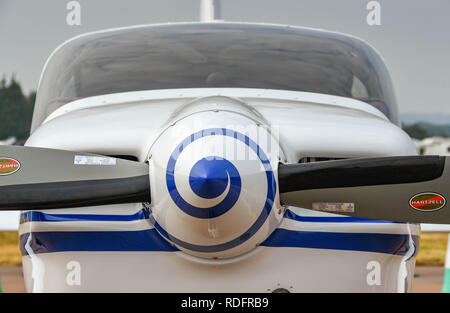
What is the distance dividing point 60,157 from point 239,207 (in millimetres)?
625

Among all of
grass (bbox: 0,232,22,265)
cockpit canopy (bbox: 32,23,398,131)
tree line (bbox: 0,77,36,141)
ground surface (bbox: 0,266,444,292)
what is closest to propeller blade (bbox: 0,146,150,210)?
cockpit canopy (bbox: 32,23,398,131)

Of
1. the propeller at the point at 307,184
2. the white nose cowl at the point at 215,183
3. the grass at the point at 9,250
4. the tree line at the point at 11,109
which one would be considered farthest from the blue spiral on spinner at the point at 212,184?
the grass at the point at 9,250

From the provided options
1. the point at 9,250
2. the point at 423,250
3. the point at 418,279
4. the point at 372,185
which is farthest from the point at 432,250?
the point at 372,185

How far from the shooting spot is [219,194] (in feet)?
6.41

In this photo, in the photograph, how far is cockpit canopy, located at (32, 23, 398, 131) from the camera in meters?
3.27

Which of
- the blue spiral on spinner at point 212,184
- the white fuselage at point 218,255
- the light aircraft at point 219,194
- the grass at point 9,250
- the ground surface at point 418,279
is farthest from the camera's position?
the grass at point 9,250

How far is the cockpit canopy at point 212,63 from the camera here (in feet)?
10.7

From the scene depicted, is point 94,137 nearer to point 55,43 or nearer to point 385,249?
point 385,249

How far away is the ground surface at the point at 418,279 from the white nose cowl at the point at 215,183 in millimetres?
4119

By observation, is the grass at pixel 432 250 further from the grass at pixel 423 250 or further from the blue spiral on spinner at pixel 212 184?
the blue spiral on spinner at pixel 212 184

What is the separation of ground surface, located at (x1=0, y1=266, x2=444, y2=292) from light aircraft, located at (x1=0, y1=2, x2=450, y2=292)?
3.60 metres

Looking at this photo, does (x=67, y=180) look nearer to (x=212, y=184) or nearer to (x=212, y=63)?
(x=212, y=184)

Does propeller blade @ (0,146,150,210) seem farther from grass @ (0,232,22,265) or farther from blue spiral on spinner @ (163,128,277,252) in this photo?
grass @ (0,232,22,265)

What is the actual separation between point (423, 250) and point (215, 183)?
8.76m
